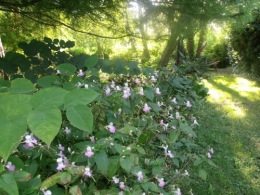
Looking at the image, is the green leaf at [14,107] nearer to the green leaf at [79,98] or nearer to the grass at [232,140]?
the green leaf at [79,98]

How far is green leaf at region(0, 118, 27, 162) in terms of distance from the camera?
0.55m

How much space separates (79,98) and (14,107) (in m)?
0.15

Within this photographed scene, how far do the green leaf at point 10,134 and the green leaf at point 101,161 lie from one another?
429mm

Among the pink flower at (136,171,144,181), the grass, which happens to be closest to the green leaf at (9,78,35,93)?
the pink flower at (136,171,144,181)

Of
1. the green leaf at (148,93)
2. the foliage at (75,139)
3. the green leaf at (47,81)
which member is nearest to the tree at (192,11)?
the foliage at (75,139)

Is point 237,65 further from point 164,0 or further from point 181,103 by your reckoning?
point 181,103

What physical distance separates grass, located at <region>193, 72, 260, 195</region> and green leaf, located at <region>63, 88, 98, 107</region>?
218 cm

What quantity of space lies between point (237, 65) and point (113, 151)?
30.7 ft

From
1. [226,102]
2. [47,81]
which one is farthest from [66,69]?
[226,102]

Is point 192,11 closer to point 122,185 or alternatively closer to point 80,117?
point 122,185

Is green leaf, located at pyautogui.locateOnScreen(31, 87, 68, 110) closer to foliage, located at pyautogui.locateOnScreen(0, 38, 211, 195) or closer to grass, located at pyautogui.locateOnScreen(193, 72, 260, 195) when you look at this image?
foliage, located at pyautogui.locateOnScreen(0, 38, 211, 195)

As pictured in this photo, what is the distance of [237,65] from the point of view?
9625 millimetres

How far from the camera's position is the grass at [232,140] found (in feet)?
9.24

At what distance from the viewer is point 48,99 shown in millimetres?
664
